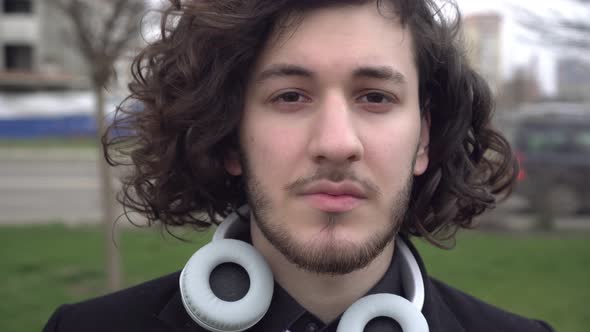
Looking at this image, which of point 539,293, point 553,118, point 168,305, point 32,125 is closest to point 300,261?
point 168,305

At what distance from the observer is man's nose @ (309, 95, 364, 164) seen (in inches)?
69.1

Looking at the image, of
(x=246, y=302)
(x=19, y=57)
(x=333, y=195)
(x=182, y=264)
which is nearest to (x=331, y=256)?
(x=333, y=195)

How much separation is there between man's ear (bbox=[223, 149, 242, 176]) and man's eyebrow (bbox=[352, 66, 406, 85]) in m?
0.55

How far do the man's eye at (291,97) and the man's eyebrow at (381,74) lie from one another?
0.16 meters

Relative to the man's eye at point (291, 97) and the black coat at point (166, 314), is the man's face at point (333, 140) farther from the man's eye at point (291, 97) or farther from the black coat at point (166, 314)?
the black coat at point (166, 314)

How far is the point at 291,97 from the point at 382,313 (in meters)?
0.67

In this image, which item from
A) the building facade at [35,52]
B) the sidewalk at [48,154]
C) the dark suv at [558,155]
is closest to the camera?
the dark suv at [558,155]

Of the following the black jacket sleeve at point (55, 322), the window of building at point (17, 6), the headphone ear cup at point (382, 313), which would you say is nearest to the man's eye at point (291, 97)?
the headphone ear cup at point (382, 313)

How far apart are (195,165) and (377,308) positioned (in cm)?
84

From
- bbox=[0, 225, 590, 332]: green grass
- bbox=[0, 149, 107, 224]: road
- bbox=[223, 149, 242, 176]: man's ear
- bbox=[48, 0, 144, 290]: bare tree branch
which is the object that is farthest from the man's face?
bbox=[0, 149, 107, 224]: road

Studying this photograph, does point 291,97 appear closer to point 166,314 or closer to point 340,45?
point 340,45

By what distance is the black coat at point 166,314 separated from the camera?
197 cm

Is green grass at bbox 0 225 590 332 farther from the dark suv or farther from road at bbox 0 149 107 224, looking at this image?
road at bbox 0 149 107 224

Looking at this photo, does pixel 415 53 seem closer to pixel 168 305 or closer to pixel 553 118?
pixel 168 305
